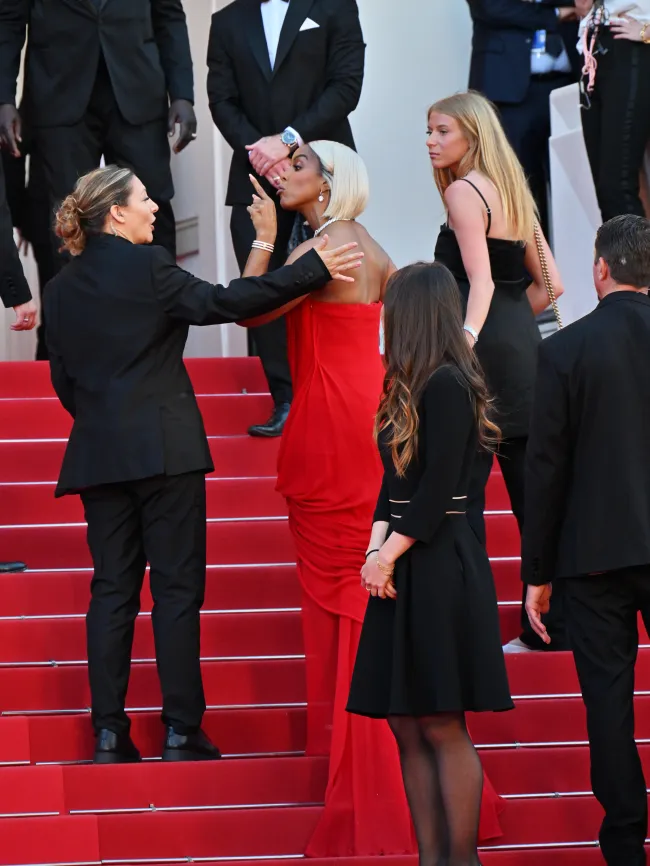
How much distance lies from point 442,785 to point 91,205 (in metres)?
1.91

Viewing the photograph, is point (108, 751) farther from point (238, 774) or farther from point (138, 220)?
point (138, 220)

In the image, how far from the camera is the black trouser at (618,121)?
6.07 m

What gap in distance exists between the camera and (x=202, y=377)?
21.7 feet

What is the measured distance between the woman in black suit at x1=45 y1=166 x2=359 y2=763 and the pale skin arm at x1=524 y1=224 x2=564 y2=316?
0.77 m

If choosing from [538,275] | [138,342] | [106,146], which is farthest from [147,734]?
[106,146]

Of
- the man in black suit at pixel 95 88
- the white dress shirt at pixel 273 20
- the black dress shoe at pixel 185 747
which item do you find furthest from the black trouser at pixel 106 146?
the black dress shoe at pixel 185 747

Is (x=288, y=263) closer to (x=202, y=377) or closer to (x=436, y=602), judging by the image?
(x=436, y=602)

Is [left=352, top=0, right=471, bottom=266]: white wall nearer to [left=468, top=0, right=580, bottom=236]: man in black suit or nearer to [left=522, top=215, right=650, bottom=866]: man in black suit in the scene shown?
[left=468, top=0, right=580, bottom=236]: man in black suit

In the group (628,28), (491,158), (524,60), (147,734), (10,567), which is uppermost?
(628,28)

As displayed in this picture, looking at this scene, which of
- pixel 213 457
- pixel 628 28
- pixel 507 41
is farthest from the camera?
pixel 507 41

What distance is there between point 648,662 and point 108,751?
170 cm

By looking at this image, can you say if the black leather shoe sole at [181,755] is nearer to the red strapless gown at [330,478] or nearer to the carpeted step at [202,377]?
the red strapless gown at [330,478]

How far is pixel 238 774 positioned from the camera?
4.25m

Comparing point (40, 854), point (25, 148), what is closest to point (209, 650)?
point (40, 854)
